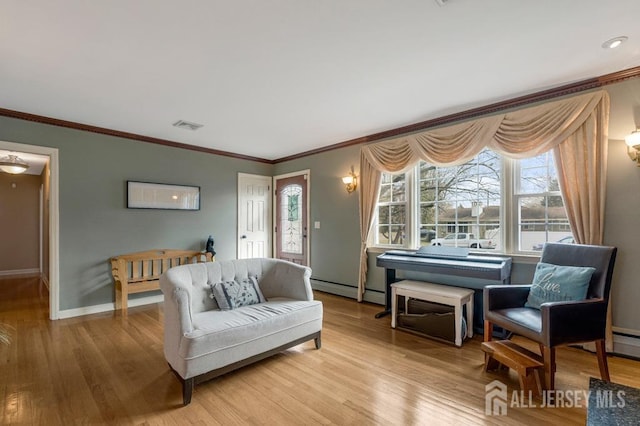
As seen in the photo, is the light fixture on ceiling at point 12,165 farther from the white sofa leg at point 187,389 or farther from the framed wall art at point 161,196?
the white sofa leg at point 187,389

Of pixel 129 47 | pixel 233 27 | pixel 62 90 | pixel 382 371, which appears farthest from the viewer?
pixel 62 90

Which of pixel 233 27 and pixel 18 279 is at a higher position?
pixel 233 27

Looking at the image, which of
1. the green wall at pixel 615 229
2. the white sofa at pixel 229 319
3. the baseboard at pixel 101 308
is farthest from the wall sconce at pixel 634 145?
the baseboard at pixel 101 308

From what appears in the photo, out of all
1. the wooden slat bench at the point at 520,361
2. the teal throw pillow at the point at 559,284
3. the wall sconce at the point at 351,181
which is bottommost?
the wooden slat bench at the point at 520,361

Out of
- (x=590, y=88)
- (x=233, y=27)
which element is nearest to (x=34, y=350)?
(x=233, y=27)

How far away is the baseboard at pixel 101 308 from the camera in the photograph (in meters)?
3.91

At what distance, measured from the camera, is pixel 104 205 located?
13.8ft

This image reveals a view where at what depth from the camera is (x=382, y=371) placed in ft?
8.23

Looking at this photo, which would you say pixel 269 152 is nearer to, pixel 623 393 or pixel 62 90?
pixel 62 90

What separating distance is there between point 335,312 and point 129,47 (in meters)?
3.62

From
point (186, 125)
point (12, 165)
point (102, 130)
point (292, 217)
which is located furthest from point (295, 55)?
point (12, 165)

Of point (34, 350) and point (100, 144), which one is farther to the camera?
point (100, 144)

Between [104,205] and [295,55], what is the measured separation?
3.58m

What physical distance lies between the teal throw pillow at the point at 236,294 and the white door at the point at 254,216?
9.00ft
